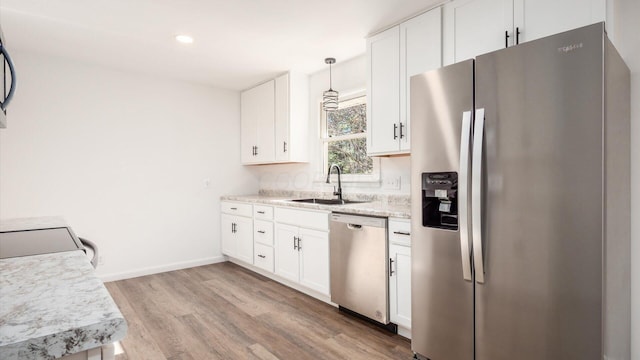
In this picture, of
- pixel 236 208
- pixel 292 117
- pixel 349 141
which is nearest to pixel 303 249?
pixel 349 141

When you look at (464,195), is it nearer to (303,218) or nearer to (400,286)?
(400,286)

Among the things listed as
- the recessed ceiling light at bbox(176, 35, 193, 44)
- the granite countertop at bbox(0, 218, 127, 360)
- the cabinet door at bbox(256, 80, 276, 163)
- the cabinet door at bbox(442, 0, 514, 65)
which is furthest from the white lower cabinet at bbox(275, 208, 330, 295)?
Result: the granite countertop at bbox(0, 218, 127, 360)

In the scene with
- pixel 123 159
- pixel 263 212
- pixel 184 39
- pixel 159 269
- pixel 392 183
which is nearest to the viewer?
pixel 184 39

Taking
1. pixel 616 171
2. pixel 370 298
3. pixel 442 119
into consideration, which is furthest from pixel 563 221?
pixel 370 298

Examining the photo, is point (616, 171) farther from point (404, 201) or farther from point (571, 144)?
point (404, 201)

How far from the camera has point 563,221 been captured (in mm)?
1454

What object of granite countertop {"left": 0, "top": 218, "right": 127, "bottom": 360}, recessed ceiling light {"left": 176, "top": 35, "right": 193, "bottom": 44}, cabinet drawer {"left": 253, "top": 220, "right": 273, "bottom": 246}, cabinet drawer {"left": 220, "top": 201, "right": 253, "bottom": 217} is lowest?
cabinet drawer {"left": 253, "top": 220, "right": 273, "bottom": 246}

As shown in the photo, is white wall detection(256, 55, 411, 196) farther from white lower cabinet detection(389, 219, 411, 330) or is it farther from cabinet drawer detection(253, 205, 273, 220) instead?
white lower cabinet detection(389, 219, 411, 330)

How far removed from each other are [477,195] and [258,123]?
3.37 metres

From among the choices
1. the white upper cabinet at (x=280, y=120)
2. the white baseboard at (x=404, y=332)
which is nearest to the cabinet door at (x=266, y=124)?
the white upper cabinet at (x=280, y=120)

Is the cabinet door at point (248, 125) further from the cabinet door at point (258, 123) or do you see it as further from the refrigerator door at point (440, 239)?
the refrigerator door at point (440, 239)

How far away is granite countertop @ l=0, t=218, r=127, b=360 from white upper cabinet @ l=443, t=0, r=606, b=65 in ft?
7.75

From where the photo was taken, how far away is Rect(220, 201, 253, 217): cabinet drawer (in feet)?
13.6

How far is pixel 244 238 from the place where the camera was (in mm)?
4207
